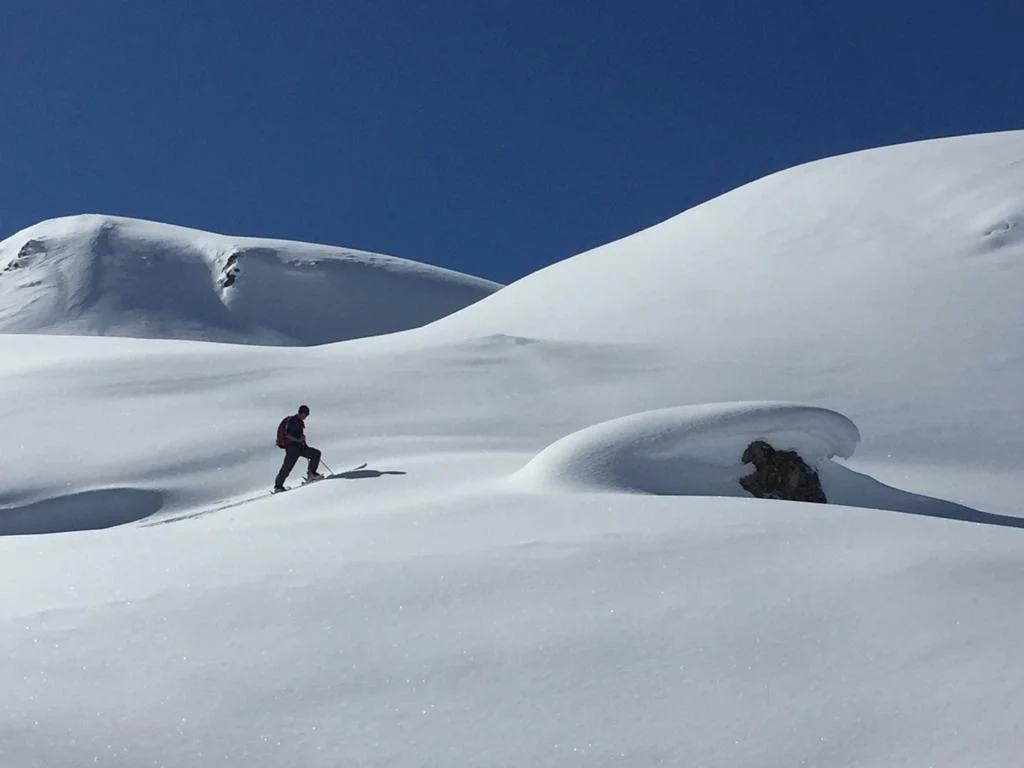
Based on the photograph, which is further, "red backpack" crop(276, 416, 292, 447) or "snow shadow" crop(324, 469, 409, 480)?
"red backpack" crop(276, 416, 292, 447)

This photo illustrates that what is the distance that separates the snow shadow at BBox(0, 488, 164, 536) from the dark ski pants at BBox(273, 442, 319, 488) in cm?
194

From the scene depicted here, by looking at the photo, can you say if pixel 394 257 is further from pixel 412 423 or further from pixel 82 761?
pixel 82 761

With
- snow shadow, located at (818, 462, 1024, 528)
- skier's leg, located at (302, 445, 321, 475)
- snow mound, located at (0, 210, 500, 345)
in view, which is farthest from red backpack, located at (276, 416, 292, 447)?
snow mound, located at (0, 210, 500, 345)

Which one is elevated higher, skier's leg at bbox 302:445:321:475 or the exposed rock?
skier's leg at bbox 302:445:321:475

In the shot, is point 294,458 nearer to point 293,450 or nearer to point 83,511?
point 293,450

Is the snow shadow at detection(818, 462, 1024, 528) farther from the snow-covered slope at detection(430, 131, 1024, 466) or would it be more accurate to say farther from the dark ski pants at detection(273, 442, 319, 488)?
the dark ski pants at detection(273, 442, 319, 488)

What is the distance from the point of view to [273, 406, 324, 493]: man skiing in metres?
14.1

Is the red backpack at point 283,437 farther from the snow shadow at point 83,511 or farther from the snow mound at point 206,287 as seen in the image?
the snow mound at point 206,287

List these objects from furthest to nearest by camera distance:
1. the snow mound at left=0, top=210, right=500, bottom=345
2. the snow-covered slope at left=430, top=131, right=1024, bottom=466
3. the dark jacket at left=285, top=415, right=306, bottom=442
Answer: the snow mound at left=0, top=210, right=500, bottom=345 < the snow-covered slope at left=430, top=131, right=1024, bottom=466 < the dark jacket at left=285, top=415, right=306, bottom=442

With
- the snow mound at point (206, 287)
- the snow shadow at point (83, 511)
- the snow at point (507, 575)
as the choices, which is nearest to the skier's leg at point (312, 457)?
the snow at point (507, 575)

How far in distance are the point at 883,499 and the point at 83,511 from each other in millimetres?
11084

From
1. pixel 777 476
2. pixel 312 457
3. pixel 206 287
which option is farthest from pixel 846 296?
pixel 206 287

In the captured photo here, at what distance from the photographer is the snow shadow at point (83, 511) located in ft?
47.3

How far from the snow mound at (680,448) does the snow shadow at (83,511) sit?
590 centimetres
